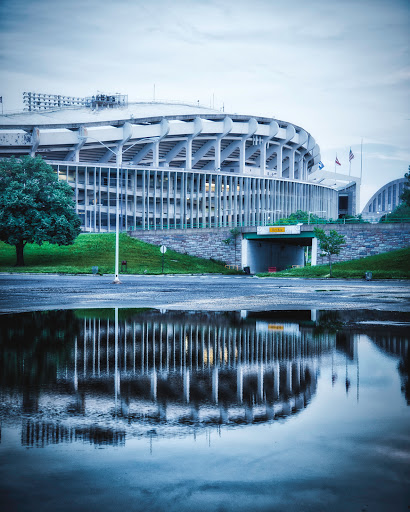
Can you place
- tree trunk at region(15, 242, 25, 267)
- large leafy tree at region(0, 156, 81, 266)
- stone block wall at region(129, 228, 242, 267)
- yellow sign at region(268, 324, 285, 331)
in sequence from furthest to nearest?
stone block wall at region(129, 228, 242, 267), tree trunk at region(15, 242, 25, 267), large leafy tree at region(0, 156, 81, 266), yellow sign at region(268, 324, 285, 331)

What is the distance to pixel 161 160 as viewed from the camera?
102 meters

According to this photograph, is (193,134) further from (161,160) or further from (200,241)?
(200,241)

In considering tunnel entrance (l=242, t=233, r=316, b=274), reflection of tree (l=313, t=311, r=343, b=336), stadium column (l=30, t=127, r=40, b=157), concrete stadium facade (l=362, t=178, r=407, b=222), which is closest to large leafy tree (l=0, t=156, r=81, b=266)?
tunnel entrance (l=242, t=233, r=316, b=274)

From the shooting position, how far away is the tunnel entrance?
237 feet

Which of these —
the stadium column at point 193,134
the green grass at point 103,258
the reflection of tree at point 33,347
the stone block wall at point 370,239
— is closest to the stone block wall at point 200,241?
the green grass at point 103,258

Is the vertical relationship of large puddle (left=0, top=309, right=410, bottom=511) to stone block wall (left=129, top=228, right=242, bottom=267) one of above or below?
below

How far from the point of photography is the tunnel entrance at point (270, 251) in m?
Answer: 72.1

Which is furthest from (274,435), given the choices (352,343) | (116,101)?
(116,101)

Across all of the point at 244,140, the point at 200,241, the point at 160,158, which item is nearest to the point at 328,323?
the point at 200,241

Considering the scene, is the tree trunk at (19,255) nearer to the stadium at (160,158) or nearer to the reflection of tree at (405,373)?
the stadium at (160,158)

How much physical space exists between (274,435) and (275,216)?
346 feet

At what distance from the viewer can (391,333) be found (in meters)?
12.9

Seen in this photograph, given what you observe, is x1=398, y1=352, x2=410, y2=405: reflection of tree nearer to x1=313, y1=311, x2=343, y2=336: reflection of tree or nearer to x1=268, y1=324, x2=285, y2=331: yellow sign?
x1=313, y1=311, x2=343, y2=336: reflection of tree

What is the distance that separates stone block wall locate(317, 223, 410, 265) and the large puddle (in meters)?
53.5
